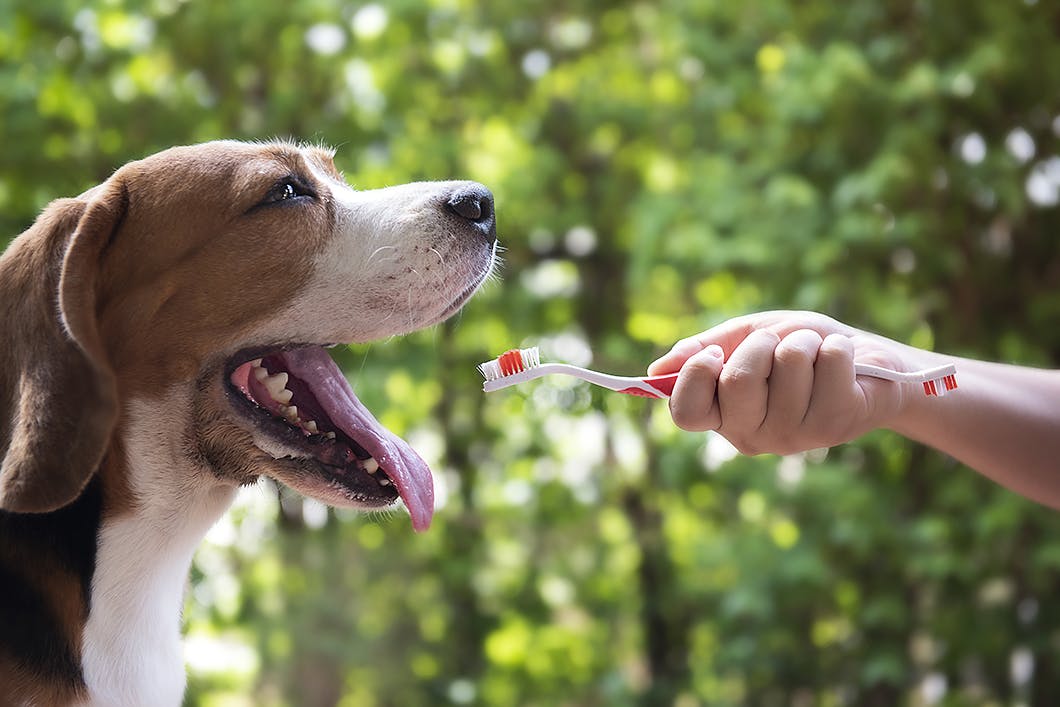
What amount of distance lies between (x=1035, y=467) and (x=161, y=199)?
1.43 metres

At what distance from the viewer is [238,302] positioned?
72.9 inches

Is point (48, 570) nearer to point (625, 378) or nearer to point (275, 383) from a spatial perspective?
point (275, 383)

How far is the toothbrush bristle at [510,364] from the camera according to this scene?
164 centimetres

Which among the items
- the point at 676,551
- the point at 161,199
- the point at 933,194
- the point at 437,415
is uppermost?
the point at 161,199

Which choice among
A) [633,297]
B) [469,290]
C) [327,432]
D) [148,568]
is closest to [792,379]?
[469,290]

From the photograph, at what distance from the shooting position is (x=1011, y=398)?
1752mm

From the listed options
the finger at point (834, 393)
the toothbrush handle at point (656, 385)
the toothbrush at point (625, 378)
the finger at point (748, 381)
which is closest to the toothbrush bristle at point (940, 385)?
the toothbrush at point (625, 378)

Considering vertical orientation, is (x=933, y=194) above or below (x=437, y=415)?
above

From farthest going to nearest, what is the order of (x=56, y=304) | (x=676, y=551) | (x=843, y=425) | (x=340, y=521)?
(x=676, y=551) → (x=340, y=521) → (x=56, y=304) → (x=843, y=425)

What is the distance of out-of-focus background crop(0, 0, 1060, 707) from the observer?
4289 millimetres

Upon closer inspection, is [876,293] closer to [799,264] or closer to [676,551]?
[799,264]

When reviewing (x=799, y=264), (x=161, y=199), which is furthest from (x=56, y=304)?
(x=799, y=264)

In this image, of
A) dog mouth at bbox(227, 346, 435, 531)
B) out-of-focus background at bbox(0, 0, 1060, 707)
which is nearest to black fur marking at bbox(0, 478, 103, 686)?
dog mouth at bbox(227, 346, 435, 531)

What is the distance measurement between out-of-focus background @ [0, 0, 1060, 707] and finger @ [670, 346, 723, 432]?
1712 mm
